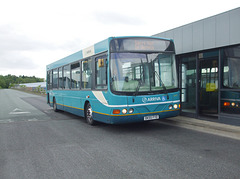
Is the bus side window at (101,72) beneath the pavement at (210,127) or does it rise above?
above

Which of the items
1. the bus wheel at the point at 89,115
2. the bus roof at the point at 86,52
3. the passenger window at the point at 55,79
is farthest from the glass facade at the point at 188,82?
the passenger window at the point at 55,79

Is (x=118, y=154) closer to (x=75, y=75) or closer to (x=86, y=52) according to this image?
(x=86, y=52)

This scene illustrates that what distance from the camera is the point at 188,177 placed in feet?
12.7

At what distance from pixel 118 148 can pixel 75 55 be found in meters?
5.84

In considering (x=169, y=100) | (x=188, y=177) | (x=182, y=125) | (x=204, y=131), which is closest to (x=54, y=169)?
(x=188, y=177)

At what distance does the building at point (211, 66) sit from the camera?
26.2 feet

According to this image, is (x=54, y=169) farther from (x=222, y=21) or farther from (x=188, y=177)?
(x=222, y=21)

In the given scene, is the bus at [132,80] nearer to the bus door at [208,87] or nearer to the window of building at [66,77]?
the bus door at [208,87]

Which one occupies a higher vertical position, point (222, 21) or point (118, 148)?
point (222, 21)

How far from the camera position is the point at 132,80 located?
23.5 feet

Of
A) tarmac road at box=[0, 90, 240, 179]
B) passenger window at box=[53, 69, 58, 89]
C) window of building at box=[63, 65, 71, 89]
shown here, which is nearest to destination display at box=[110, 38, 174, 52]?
tarmac road at box=[0, 90, 240, 179]

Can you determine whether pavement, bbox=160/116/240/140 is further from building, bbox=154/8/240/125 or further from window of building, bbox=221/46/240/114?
window of building, bbox=221/46/240/114

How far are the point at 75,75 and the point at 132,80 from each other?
3.97 m

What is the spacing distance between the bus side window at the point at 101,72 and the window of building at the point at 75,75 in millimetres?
1911
